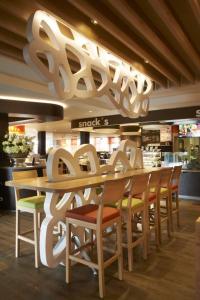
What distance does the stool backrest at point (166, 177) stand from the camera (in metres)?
3.84

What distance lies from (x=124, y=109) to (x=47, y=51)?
1.91 meters

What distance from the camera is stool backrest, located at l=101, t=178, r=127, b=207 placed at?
243 cm

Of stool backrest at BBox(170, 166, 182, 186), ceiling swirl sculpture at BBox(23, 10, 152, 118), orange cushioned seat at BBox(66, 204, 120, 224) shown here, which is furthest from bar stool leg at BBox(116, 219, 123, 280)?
stool backrest at BBox(170, 166, 182, 186)

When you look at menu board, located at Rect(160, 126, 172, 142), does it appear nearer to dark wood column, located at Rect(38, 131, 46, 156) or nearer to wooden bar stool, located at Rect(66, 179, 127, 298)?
wooden bar stool, located at Rect(66, 179, 127, 298)

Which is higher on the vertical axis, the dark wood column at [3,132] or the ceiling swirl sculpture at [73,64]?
the ceiling swirl sculpture at [73,64]

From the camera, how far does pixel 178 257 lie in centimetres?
324

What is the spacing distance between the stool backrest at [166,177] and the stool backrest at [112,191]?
1.35m

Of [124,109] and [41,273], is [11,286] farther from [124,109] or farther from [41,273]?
[124,109]

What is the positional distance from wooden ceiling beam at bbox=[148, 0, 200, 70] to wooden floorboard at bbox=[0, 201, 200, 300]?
9.19 ft

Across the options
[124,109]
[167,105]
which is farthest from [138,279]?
[167,105]

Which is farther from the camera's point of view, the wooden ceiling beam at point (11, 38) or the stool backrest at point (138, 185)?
the wooden ceiling beam at point (11, 38)

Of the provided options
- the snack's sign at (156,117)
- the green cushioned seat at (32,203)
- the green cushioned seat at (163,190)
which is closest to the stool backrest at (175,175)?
the green cushioned seat at (163,190)

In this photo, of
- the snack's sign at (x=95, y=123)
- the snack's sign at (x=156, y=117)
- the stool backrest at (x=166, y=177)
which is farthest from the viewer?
the snack's sign at (x=95, y=123)

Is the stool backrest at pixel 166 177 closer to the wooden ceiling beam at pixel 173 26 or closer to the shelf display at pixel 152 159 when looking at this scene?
the wooden ceiling beam at pixel 173 26
